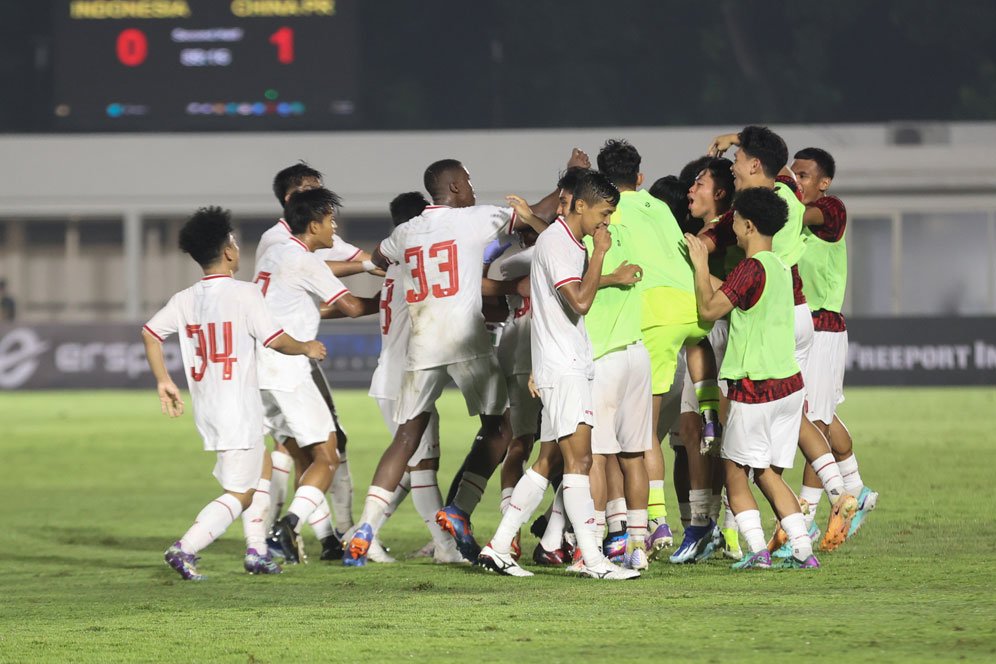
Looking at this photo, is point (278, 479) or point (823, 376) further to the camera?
point (278, 479)

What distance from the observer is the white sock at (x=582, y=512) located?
7812mm

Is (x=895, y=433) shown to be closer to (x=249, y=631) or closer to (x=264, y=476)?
(x=264, y=476)

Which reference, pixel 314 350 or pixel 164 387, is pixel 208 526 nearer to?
pixel 164 387

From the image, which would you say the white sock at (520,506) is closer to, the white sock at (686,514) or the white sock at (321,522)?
the white sock at (686,514)

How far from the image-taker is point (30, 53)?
47.5 meters

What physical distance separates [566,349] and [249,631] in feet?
7.30

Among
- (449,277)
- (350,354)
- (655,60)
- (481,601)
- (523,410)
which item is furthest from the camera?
(655,60)

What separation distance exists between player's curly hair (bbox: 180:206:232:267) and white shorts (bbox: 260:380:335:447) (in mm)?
974

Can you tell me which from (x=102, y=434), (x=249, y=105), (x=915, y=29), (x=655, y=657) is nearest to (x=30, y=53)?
(x=249, y=105)

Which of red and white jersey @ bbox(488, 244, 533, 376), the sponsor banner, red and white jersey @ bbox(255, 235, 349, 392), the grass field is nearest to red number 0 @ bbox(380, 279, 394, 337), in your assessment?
red and white jersey @ bbox(255, 235, 349, 392)

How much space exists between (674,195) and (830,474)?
188cm

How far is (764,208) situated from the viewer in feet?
26.5

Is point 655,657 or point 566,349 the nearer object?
point 655,657

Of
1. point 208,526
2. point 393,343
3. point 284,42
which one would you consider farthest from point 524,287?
point 284,42
